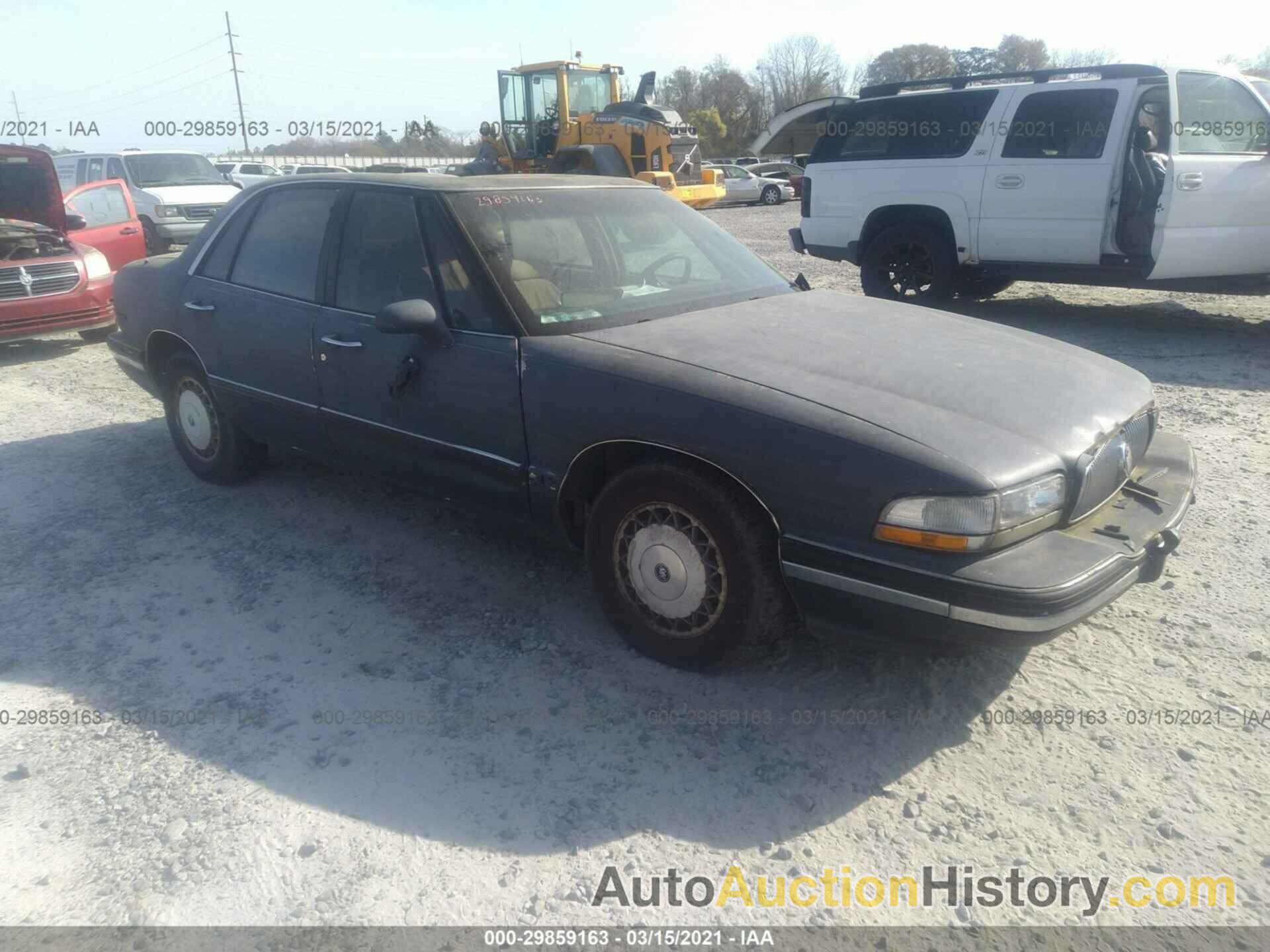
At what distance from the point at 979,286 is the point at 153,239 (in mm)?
12052

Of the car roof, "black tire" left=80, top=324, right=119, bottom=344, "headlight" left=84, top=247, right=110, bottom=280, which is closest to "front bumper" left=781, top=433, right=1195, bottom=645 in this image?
the car roof

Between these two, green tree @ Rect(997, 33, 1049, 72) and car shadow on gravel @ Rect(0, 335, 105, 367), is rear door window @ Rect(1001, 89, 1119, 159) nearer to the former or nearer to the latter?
car shadow on gravel @ Rect(0, 335, 105, 367)

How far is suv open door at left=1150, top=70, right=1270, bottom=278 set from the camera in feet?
24.1

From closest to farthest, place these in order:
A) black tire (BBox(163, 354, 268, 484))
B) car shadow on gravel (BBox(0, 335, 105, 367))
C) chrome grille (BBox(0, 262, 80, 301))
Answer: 1. black tire (BBox(163, 354, 268, 484))
2. chrome grille (BBox(0, 262, 80, 301))
3. car shadow on gravel (BBox(0, 335, 105, 367))

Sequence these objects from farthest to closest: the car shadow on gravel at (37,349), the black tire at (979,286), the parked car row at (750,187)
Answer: the parked car row at (750,187) < the black tire at (979,286) < the car shadow on gravel at (37,349)

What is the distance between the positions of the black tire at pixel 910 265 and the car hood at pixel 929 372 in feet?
17.2

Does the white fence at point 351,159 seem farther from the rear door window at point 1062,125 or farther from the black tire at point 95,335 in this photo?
the rear door window at point 1062,125

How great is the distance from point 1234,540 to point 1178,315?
5786 millimetres

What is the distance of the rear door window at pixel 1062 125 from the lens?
7766 millimetres

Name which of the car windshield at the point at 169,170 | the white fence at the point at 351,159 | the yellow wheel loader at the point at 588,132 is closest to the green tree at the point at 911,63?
the white fence at the point at 351,159

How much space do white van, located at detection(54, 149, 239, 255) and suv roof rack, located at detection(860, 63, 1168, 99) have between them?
10152 millimetres

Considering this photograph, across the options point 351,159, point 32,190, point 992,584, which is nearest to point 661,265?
point 992,584

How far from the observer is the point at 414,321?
3.36 metres

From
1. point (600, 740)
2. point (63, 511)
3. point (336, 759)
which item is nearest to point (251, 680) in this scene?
point (336, 759)
